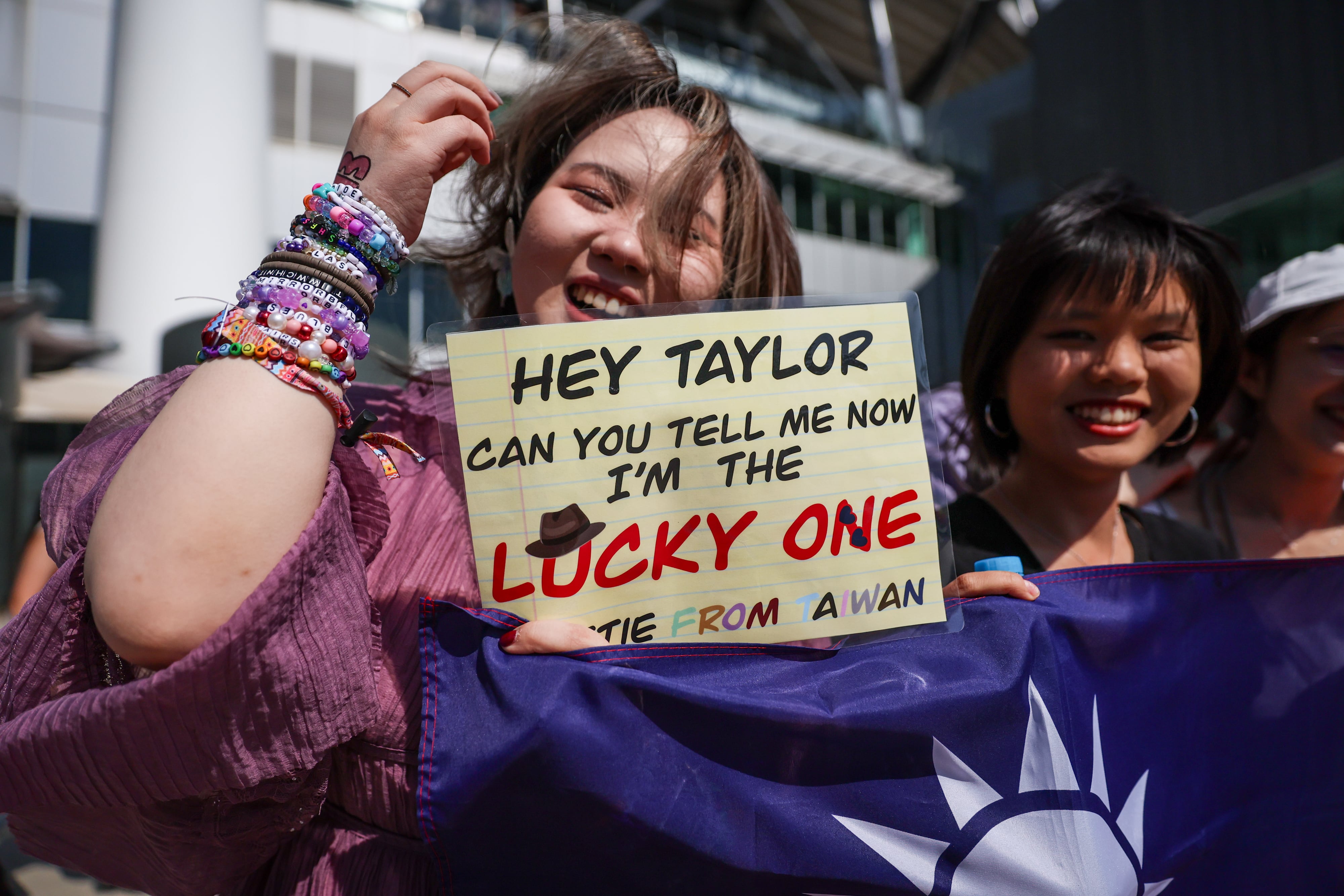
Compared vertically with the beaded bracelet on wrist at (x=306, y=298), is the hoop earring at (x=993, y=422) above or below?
above

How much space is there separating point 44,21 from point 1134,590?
1580 centimetres

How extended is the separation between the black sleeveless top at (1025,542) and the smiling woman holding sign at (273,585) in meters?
0.41

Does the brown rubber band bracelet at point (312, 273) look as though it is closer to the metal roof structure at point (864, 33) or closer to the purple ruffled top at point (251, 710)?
the purple ruffled top at point (251, 710)

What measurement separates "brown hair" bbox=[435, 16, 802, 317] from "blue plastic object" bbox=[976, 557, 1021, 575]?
567mm

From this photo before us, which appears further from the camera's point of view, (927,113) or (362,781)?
(927,113)

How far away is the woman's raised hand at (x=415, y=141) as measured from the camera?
0.86 m

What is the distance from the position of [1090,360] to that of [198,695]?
4.65 ft

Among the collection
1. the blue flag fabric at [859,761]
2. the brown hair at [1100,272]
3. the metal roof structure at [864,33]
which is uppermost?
the metal roof structure at [864,33]

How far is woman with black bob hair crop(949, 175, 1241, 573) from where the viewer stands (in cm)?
146

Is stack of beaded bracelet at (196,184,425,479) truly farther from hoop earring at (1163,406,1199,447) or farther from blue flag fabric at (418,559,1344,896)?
hoop earring at (1163,406,1199,447)

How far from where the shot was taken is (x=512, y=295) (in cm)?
147

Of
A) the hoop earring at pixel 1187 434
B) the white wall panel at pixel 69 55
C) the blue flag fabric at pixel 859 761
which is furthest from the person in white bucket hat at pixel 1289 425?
the white wall panel at pixel 69 55

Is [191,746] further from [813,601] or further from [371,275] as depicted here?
[813,601]

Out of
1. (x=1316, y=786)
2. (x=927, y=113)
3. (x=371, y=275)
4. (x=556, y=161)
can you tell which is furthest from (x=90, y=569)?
(x=927, y=113)
